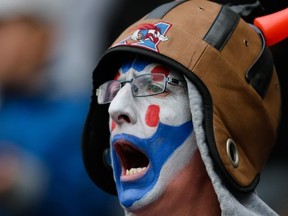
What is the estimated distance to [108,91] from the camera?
9.95 ft

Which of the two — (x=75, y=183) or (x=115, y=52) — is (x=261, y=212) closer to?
(x=115, y=52)

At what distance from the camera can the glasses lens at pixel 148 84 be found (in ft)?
9.46

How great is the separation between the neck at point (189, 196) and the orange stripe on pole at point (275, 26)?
1.88 ft

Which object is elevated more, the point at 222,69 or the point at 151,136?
the point at 222,69

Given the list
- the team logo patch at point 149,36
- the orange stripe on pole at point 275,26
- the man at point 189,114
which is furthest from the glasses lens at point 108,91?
the orange stripe on pole at point 275,26

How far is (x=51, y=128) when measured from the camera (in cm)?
387

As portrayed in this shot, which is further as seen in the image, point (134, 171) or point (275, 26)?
point (275, 26)

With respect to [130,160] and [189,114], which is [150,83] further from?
[130,160]

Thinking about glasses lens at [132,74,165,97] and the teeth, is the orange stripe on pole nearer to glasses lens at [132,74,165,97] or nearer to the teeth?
glasses lens at [132,74,165,97]

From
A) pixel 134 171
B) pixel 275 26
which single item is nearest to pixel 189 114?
pixel 134 171

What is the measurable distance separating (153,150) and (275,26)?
0.70 meters

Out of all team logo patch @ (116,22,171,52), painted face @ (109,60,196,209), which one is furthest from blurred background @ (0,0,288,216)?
painted face @ (109,60,196,209)

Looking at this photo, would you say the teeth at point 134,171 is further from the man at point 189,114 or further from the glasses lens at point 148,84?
the glasses lens at point 148,84

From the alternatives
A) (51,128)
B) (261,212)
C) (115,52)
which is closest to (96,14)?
(51,128)
